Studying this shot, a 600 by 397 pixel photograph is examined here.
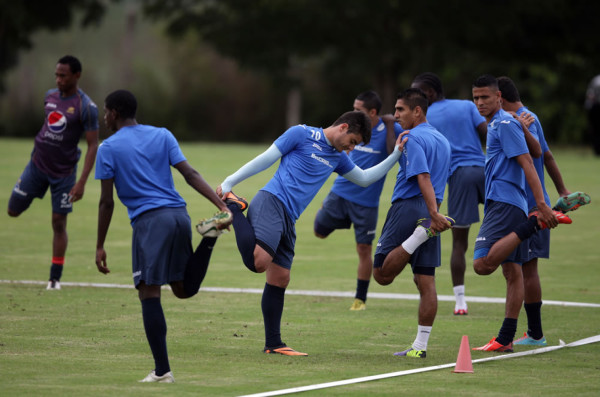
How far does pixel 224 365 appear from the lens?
336 inches

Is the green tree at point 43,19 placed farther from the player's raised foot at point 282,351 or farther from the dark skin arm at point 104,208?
the dark skin arm at point 104,208

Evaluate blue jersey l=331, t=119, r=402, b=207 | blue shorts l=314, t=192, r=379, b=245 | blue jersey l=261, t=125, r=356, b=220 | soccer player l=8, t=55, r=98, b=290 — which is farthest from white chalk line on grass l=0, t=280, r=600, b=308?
blue jersey l=261, t=125, r=356, b=220

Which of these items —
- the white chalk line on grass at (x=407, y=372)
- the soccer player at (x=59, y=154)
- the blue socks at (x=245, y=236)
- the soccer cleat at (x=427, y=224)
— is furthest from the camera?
the soccer player at (x=59, y=154)

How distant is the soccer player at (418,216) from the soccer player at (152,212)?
6.22 feet

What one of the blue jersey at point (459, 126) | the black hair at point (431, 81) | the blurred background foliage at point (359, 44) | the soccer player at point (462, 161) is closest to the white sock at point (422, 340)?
the soccer player at point (462, 161)

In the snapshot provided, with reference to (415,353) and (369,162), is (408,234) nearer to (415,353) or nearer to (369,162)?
(415,353)

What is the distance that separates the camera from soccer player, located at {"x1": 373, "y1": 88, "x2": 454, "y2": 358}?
358 inches

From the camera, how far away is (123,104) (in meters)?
7.98

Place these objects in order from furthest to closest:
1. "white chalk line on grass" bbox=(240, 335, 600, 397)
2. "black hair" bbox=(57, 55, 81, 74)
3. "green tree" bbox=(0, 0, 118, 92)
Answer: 1. "green tree" bbox=(0, 0, 118, 92)
2. "black hair" bbox=(57, 55, 81, 74)
3. "white chalk line on grass" bbox=(240, 335, 600, 397)

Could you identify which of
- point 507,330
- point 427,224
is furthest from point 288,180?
point 507,330

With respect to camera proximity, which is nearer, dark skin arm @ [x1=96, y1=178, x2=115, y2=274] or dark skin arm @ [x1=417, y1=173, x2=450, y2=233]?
dark skin arm @ [x1=96, y1=178, x2=115, y2=274]

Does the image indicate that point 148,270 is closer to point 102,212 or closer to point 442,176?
point 102,212

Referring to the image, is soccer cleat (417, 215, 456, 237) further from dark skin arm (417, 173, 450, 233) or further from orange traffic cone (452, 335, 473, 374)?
orange traffic cone (452, 335, 473, 374)

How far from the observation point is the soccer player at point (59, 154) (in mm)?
12711
